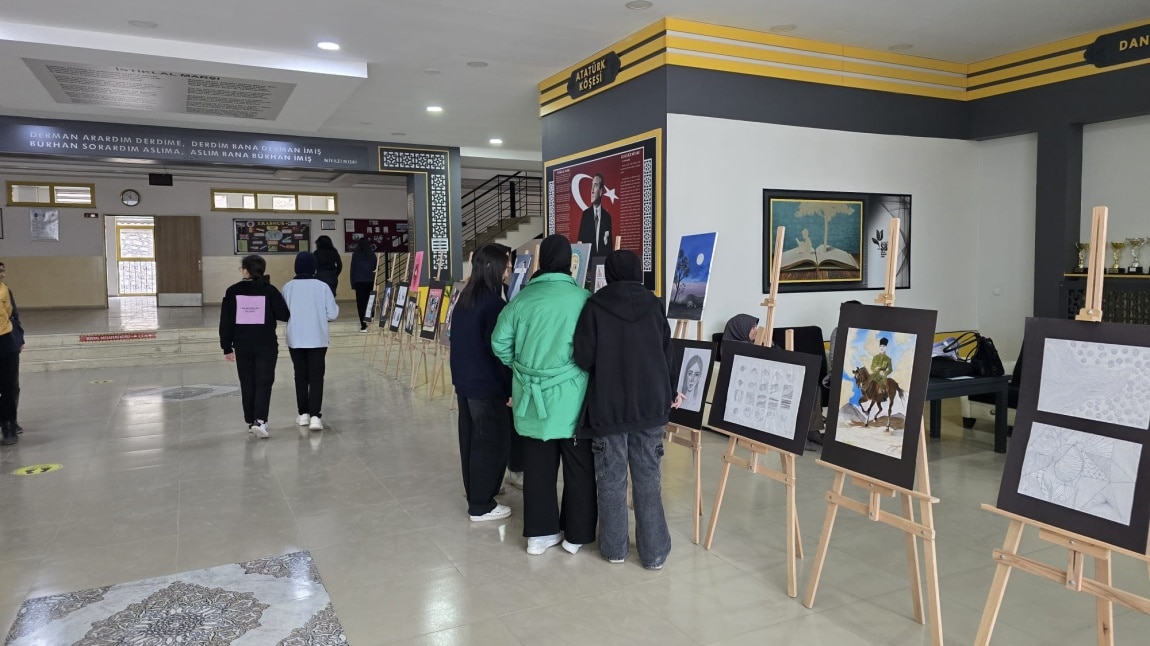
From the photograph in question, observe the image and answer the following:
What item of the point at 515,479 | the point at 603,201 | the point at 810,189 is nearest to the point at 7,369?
the point at 515,479

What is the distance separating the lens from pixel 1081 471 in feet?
7.10

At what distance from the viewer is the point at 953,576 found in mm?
3281

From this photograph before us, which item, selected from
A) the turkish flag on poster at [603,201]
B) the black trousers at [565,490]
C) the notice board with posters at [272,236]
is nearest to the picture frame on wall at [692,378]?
the black trousers at [565,490]

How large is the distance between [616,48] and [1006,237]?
466 cm

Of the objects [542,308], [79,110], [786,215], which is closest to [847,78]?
[786,215]

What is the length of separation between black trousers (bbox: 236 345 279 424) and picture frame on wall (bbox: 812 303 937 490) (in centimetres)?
433

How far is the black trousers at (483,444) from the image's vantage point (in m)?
3.88

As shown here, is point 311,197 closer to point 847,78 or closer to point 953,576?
point 847,78

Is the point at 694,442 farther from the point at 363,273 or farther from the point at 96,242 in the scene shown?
the point at 96,242

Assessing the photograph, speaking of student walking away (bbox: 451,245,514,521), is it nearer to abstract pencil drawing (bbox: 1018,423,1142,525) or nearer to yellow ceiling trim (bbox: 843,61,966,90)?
abstract pencil drawing (bbox: 1018,423,1142,525)

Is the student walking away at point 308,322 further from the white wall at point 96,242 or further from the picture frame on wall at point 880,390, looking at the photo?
the white wall at point 96,242

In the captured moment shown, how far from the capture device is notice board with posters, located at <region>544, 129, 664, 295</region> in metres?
6.55

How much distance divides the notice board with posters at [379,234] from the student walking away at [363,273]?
225 inches

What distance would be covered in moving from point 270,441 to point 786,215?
497 centimetres
